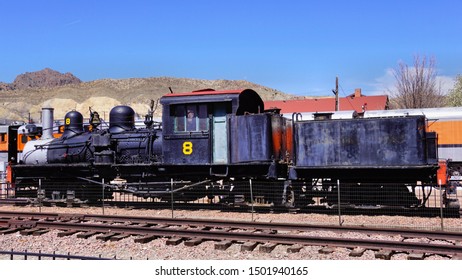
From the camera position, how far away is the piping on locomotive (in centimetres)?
1408

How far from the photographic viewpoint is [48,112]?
21219 millimetres

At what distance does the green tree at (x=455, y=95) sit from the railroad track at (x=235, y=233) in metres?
48.1

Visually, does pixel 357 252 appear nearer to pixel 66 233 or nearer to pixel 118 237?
pixel 118 237

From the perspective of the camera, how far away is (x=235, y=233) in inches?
420

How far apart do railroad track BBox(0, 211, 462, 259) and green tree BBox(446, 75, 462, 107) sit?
48.1 metres

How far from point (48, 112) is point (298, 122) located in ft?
38.0

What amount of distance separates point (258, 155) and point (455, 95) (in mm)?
47432

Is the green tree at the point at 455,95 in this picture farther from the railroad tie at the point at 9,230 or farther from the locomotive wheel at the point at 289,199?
the railroad tie at the point at 9,230

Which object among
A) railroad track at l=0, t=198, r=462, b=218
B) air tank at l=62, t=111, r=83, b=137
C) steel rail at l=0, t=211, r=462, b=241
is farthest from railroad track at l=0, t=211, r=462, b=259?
air tank at l=62, t=111, r=83, b=137

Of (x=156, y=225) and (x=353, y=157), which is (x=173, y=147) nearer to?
(x=156, y=225)

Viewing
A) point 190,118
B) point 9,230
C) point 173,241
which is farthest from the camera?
point 190,118

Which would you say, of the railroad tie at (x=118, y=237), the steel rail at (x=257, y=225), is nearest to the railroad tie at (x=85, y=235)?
the railroad tie at (x=118, y=237)

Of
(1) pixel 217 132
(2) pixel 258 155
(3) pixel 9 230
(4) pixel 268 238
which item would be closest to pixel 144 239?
(4) pixel 268 238

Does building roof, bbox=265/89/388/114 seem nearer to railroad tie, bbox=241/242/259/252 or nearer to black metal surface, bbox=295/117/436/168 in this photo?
black metal surface, bbox=295/117/436/168
